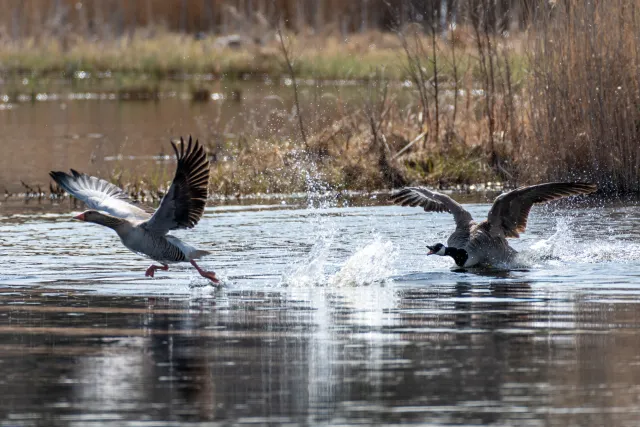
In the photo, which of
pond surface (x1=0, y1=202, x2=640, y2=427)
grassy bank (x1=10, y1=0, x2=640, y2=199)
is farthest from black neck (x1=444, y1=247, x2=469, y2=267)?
grassy bank (x1=10, y1=0, x2=640, y2=199)

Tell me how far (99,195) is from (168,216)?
1.41 m

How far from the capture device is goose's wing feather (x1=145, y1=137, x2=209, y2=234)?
11.1 metres

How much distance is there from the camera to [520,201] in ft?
42.8

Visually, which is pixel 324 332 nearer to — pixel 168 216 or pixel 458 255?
pixel 168 216

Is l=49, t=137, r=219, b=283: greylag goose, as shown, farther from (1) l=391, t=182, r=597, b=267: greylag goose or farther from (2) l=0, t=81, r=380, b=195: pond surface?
(2) l=0, t=81, r=380, b=195: pond surface

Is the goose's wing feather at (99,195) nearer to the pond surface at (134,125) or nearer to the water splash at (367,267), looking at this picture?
the water splash at (367,267)

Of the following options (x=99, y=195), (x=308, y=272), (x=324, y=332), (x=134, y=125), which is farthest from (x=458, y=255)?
(x=134, y=125)

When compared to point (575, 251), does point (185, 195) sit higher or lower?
higher

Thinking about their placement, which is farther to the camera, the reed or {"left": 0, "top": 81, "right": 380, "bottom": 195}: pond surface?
{"left": 0, "top": 81, "right": 380, "bottom": 195}: pond surface

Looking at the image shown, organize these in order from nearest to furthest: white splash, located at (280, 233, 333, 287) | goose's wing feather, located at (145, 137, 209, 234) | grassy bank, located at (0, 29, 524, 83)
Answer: goose's wing feather, located at (145, 137, 209, 234)
white splash, located at (280, 233, 333, 287)
grassy bank, located at (0, 29, 524, 83)

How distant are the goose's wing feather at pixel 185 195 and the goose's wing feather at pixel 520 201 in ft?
10.4

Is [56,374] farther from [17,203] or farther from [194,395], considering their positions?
[17,203]

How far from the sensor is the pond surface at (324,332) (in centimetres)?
679

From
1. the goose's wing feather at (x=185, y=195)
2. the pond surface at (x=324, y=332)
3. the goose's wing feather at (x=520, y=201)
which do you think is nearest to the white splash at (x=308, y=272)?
the pond surface at (x=324, y=332)
